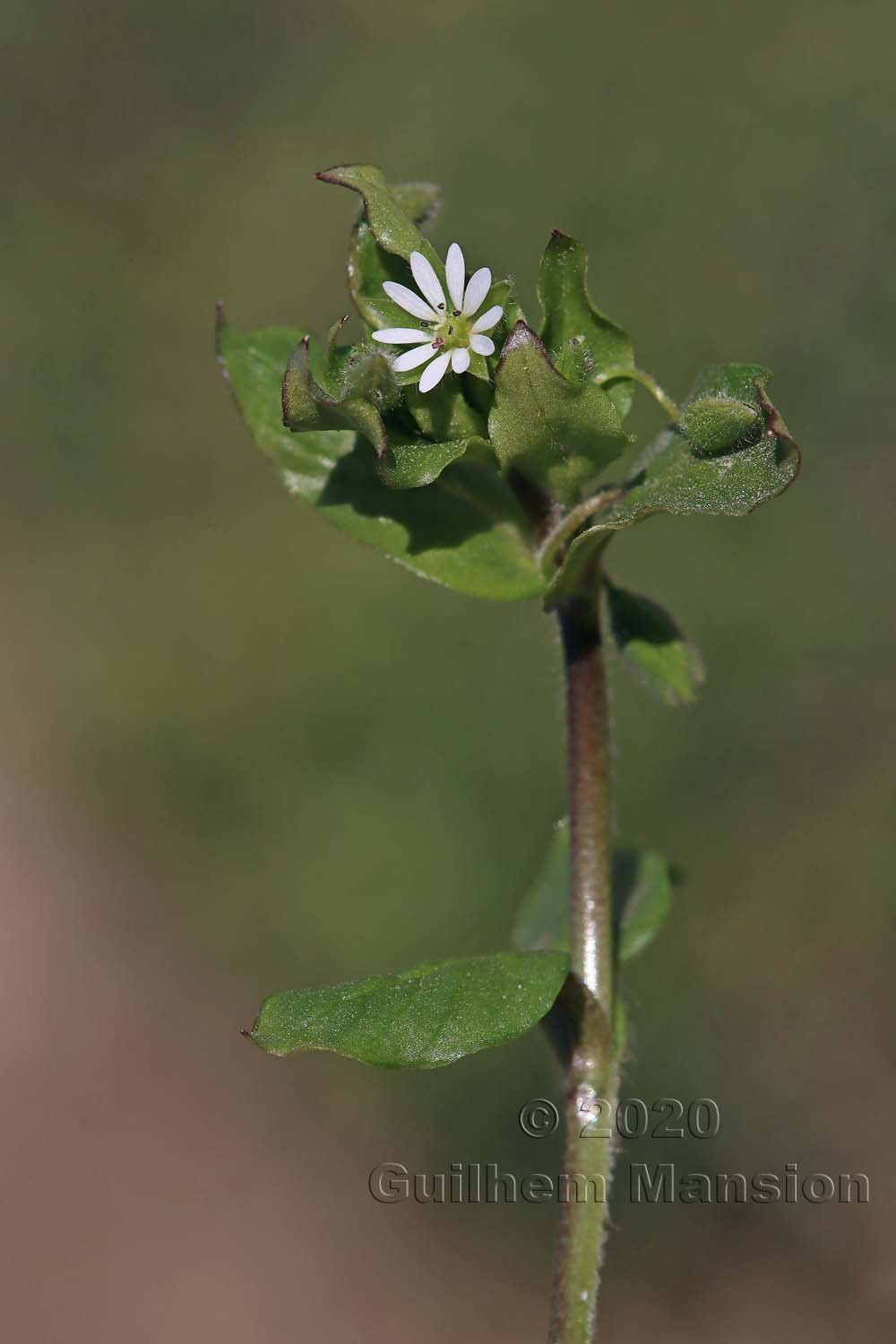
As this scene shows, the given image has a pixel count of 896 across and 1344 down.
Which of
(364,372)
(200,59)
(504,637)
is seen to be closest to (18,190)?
(200,59)

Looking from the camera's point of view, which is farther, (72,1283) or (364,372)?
(72,1283)

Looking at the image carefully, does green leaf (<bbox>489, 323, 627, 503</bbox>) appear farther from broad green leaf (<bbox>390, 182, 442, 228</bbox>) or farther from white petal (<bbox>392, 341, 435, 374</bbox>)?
broad green leaf (<bbox>390, 182, 442, 228</bbox>)

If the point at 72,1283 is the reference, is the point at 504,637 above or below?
above

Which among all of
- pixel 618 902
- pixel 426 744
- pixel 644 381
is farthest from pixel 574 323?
pixel 426 744

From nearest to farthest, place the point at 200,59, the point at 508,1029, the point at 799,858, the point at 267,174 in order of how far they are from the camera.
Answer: the point at 508,1029 < the point at 799,858 < the point at 267,174 < the point at 200,59

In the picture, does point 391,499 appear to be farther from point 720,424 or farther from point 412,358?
point 720,424

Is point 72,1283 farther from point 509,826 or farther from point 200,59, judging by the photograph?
point 200,59

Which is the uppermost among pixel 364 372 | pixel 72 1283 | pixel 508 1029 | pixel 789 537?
pixel 364 372
